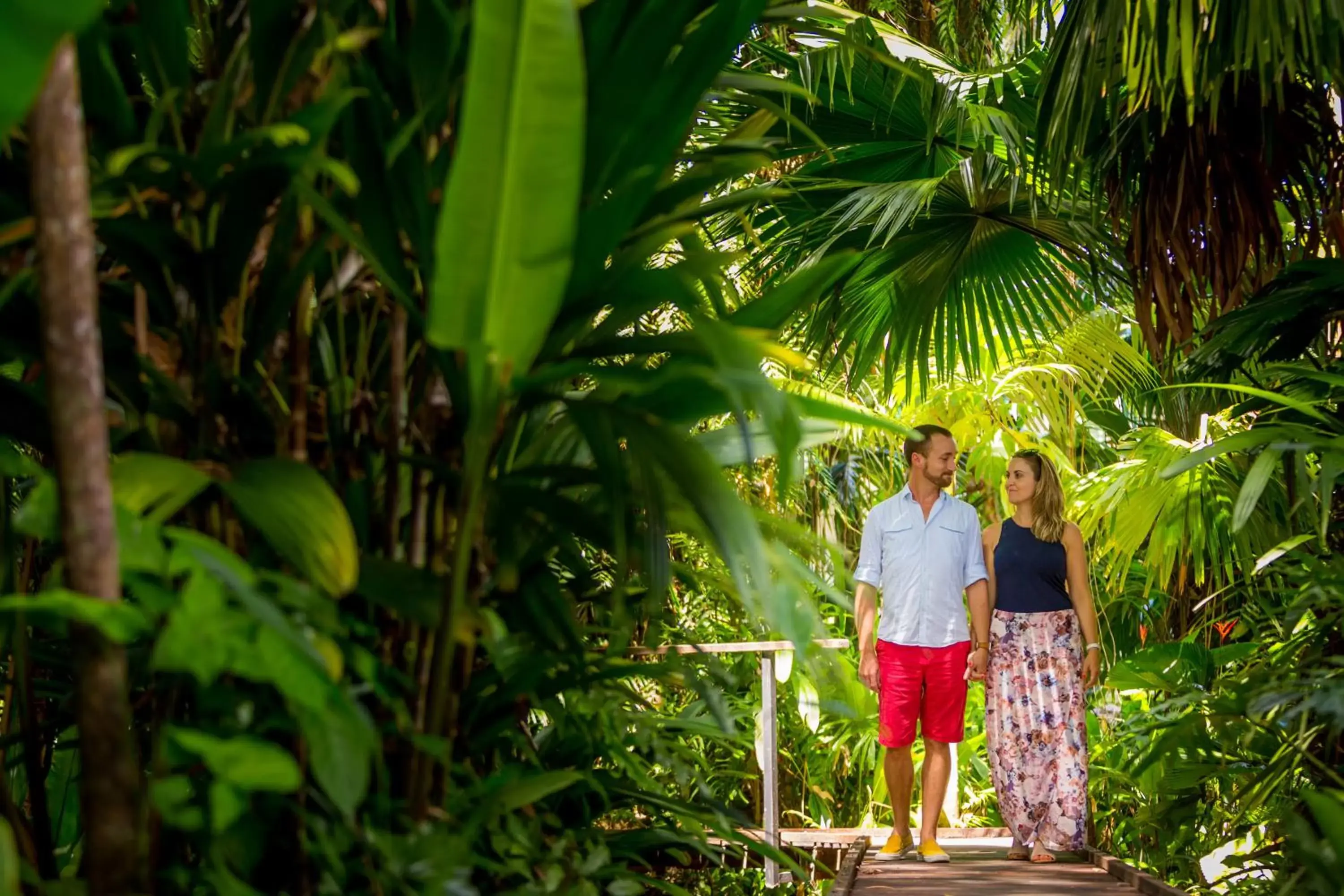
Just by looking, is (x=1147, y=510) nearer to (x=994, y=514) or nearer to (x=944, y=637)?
(x=944, y=637)

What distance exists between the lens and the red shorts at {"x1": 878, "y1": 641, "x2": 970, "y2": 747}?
177 inches

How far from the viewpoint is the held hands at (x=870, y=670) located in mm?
4566

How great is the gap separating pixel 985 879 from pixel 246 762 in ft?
11.4

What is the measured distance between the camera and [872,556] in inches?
186

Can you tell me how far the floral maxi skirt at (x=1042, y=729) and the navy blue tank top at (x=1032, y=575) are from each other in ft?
0.13

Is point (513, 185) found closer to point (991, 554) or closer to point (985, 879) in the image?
point (985, 879)

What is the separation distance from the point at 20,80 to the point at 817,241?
14.9 ft

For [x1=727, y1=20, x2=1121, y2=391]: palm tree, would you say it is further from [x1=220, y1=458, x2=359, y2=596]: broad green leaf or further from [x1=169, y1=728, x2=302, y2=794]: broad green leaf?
[x1=169, y1=728, x2=302, y2=794]: broad green leaf

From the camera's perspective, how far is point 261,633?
3.15 feet

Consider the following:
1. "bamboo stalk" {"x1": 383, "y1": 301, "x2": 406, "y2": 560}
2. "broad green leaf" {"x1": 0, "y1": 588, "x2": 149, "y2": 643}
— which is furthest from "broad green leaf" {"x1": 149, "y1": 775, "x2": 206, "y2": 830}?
"bamboo stalk" {"x1": 383, "y1": 301, "x2": 406, "y2": 560}

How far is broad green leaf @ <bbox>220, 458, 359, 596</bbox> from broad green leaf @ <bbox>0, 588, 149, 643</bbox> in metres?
0.15

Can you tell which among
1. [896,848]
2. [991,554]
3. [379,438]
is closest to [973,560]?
[991,554]

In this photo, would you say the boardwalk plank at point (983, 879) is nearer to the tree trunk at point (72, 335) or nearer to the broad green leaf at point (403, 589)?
the broad green leaf at point (403, 589)

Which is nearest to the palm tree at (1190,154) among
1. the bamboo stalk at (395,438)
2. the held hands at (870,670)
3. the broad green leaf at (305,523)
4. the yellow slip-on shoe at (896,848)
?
the held hands at (870,670)
